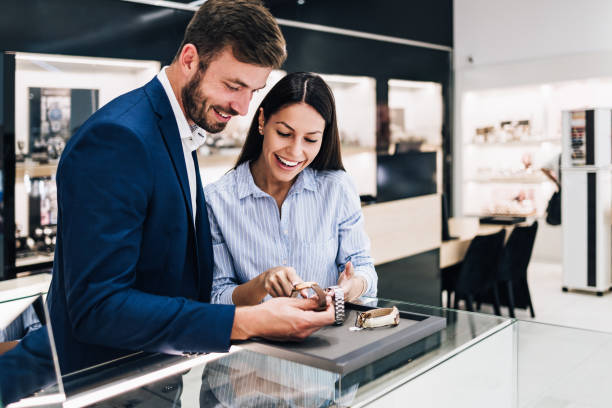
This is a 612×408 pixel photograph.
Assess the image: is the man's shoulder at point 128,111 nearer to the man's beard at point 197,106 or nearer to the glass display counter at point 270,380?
the man's beard at point 197,106

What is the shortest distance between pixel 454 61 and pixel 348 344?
7.95 meters

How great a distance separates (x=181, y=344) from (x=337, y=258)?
2.86ft

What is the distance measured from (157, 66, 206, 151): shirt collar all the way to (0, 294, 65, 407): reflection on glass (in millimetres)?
406

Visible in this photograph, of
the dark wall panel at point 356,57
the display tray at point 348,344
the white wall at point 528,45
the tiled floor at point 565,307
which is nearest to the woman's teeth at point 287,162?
the display tray at point 348,344

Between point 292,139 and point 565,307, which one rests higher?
point 292,139

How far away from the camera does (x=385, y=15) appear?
21.1 feet

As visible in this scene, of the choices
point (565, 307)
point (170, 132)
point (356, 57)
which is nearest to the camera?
point (170, 132)

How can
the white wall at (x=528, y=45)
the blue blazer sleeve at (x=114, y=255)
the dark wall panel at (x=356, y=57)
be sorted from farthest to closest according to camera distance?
the white wall at (x=528, y=45) → the dark wall panel at (x=356, y=57) → the blue blazer sleeve at (x=114, y=255)

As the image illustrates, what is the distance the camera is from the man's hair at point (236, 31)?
1.05m

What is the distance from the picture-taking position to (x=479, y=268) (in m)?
4.55

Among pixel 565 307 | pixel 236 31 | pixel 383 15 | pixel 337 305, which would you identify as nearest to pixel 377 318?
pixel 337 305

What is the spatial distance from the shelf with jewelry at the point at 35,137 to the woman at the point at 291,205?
89.5 inches

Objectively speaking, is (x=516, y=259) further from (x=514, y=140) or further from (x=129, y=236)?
(x=129, y=236)

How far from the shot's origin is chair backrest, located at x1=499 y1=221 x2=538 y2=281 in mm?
4879
